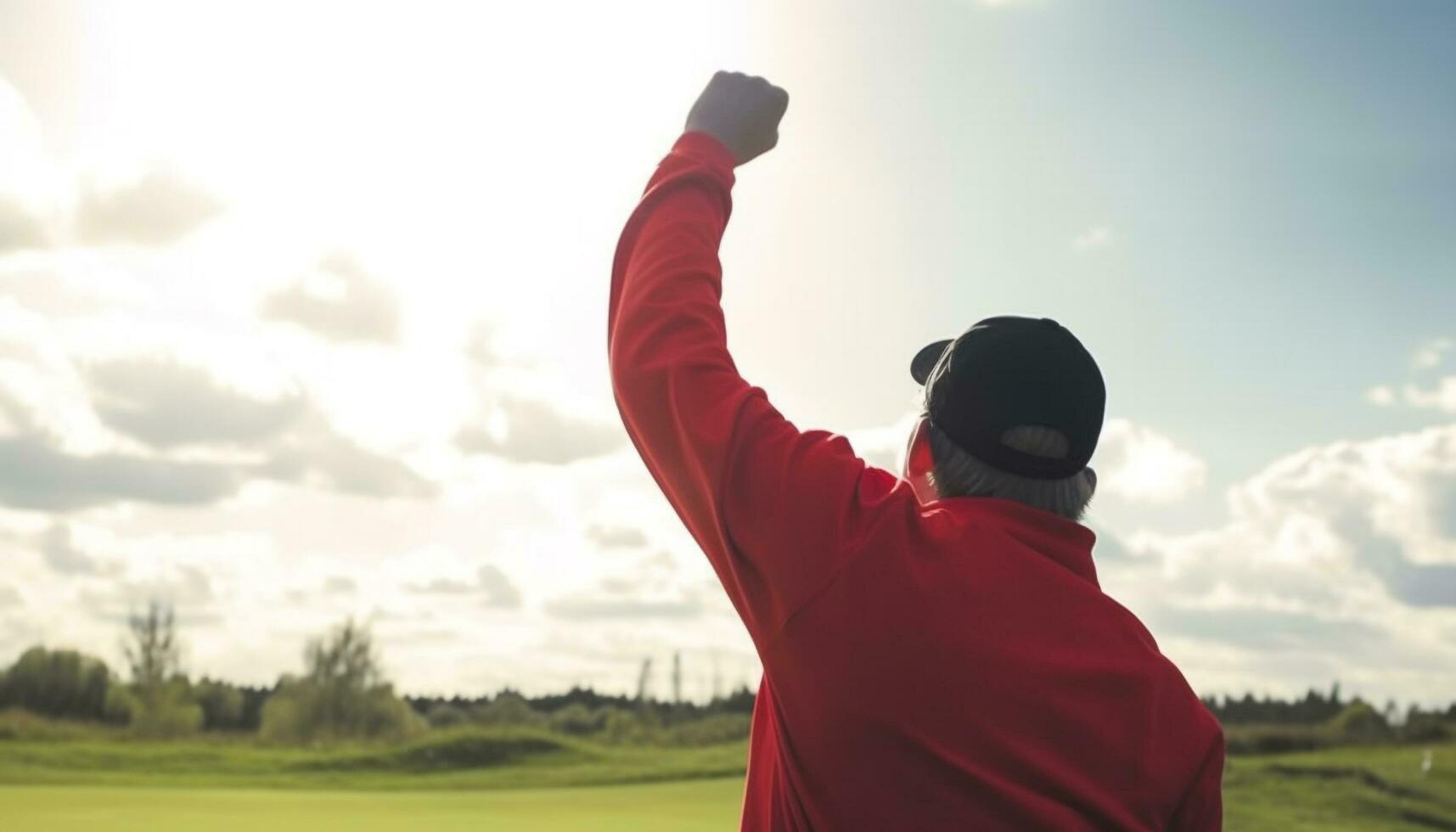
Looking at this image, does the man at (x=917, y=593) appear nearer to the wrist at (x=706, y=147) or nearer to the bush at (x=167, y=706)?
the wrist at (x=706, y=147)

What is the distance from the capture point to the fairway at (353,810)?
23.7ft

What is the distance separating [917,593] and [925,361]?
0.50 meters

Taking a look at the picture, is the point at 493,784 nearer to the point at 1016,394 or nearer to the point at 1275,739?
the point at 1275,739

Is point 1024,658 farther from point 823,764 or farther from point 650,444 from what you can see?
point 650,444

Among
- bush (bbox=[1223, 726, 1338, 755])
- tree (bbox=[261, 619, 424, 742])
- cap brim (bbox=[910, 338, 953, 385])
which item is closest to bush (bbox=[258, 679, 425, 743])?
tree (bbox=[261, 619, 424, 742])

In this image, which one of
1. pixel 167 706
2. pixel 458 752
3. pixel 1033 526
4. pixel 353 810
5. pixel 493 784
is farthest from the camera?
pixel 167 706

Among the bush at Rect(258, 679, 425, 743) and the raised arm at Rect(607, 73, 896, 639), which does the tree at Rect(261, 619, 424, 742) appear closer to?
the bush at Rect(258, 679, 425, 743)

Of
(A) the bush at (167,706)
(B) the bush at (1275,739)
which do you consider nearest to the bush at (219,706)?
(A) the bush at (167,706)

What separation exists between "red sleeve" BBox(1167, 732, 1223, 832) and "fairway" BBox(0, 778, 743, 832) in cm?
637

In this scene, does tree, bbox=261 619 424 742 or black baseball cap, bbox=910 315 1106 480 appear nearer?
black baseball cap, bbox=910 315 1106 480

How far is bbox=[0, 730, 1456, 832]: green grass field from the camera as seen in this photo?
26.7ft

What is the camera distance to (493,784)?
1170 centimetres

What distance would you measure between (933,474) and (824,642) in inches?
12.5

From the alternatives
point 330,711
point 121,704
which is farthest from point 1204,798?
point 121,704
